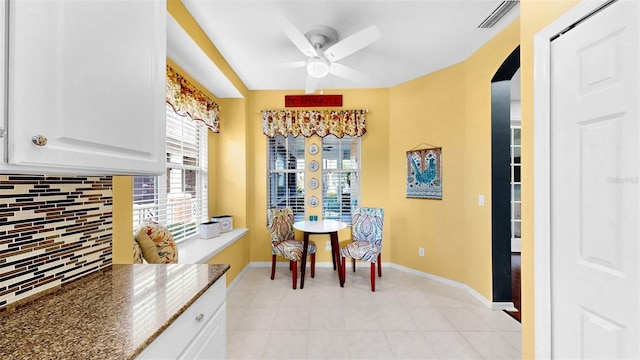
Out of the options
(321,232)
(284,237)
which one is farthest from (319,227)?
(284,237)

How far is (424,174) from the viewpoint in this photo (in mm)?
3322

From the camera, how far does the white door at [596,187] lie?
37.5 inches

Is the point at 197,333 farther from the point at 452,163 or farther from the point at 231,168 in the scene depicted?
the point at 452,163

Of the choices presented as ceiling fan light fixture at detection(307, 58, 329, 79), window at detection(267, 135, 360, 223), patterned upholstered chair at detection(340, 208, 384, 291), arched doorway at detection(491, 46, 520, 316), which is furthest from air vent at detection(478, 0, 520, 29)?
patterned upholstered chair at detection(340, 208, 384, 291)

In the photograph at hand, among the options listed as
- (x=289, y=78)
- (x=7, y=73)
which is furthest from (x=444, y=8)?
(x=7, y=73)

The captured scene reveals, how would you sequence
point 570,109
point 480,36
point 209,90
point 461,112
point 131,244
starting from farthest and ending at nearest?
point 209,90 < point 461,112 < point 480,36 < point 131,244 < point 570,109

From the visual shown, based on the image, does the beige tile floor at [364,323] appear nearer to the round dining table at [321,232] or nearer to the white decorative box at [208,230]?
the round dining table at [321,232]

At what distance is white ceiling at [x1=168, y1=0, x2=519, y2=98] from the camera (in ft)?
6.53

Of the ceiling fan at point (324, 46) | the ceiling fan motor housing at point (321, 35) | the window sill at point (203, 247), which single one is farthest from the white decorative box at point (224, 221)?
the ceiling fan motor housing at point (321, 35)

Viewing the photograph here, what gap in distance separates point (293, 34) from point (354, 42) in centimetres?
46

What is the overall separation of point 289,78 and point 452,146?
7.19ft

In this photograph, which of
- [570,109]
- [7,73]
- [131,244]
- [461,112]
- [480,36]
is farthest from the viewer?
[461,112]

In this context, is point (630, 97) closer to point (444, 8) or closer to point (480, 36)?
point (444, 8)

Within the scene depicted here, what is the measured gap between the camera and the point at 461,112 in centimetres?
298
